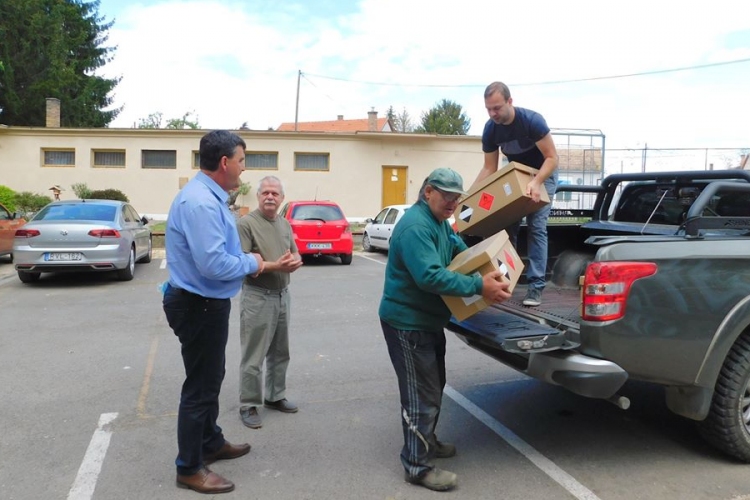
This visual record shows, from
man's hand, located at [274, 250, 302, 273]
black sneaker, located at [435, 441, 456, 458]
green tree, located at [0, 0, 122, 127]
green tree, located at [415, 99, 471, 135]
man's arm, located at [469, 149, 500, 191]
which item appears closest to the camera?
man's hand, located at [274, 250, 302, 273]

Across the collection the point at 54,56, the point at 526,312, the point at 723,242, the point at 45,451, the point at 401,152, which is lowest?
the point at 45,451

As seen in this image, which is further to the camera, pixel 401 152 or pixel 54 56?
pixel 54 56

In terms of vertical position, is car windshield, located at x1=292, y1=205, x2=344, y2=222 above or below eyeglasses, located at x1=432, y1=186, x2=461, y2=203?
below

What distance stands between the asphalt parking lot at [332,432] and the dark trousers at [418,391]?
0.69 feet

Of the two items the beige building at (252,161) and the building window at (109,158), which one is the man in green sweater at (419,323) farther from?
the building window at (109,158)

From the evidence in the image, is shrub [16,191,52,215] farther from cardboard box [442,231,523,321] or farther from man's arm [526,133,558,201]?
cardboard box [442,231,523,321]

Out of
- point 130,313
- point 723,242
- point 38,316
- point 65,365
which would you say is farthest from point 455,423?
point 38,316

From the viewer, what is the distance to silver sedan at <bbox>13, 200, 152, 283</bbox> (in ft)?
30.6

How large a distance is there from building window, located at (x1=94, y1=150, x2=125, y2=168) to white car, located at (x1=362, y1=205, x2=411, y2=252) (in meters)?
12.6

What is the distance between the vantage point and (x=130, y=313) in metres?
7.71

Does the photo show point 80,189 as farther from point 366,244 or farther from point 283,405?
point 283,405

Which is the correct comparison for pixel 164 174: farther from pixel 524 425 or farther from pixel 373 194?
pixel 524 425

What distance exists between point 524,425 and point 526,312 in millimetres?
874

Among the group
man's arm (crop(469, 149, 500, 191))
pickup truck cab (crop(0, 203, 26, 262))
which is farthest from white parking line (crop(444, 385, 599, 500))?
pickup truck cab (crop(0, 203, 26, 262))
